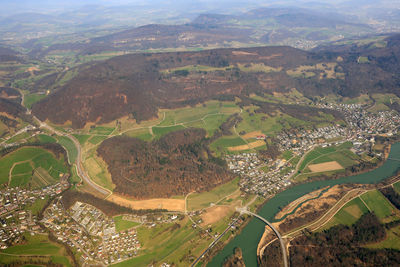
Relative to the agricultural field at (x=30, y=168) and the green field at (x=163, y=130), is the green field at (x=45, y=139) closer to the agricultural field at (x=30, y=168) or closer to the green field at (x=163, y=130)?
the agricultural field at (x=30, y=168)

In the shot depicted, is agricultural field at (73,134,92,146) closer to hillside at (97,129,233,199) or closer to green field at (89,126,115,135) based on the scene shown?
green field at (89,126,115,135)

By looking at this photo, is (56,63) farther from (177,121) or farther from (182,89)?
(177,121)

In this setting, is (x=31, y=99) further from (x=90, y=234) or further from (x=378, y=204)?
(x=378, y=204)

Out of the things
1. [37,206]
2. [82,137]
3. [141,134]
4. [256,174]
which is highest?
[141,134]

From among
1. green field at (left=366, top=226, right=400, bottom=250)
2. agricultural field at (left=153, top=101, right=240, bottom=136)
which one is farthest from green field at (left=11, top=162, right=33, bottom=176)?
green field at (left=366, top=226, right=400, bottom=250)

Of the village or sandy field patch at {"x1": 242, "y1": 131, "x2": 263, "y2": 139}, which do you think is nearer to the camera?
the village

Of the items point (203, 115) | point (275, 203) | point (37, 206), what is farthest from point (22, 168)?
point (275, 203)

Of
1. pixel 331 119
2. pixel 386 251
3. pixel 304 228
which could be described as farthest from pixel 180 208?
pixel 331 119
